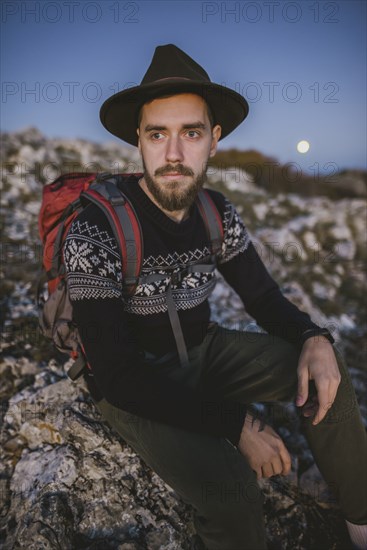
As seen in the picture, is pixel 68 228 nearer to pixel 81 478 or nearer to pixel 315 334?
pixel 81 478

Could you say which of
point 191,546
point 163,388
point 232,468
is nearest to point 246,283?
point 163,388

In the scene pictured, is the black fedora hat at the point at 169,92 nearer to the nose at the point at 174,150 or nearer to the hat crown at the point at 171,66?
the hat crown at the point at 171,66

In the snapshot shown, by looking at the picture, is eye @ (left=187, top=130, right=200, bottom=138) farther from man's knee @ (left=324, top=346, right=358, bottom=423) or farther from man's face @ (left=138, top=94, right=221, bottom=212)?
man's knee @ (left=324, top=346, right=358, bottom=423)

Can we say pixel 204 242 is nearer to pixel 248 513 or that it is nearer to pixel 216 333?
pixel 216 333

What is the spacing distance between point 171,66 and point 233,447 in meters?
2.27

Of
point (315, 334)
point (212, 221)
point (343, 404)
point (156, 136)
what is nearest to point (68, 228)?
point (156, 136)

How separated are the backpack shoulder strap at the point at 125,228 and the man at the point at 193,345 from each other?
54mm

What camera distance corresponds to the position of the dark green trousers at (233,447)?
1769mm

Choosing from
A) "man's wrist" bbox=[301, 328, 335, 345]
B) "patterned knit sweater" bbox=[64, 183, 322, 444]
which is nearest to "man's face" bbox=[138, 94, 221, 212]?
"patterned knit sweater" bbox=[64, 183, 322, 444]

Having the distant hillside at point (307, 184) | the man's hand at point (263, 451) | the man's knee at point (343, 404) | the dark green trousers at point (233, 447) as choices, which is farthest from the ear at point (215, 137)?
the distant hillside at point (307, 184)

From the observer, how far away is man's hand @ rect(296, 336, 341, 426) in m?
2.20

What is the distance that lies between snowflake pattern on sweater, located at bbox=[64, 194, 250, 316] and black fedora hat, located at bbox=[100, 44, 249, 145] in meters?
0.74

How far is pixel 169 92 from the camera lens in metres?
2.42

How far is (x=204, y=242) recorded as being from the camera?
2740mm
